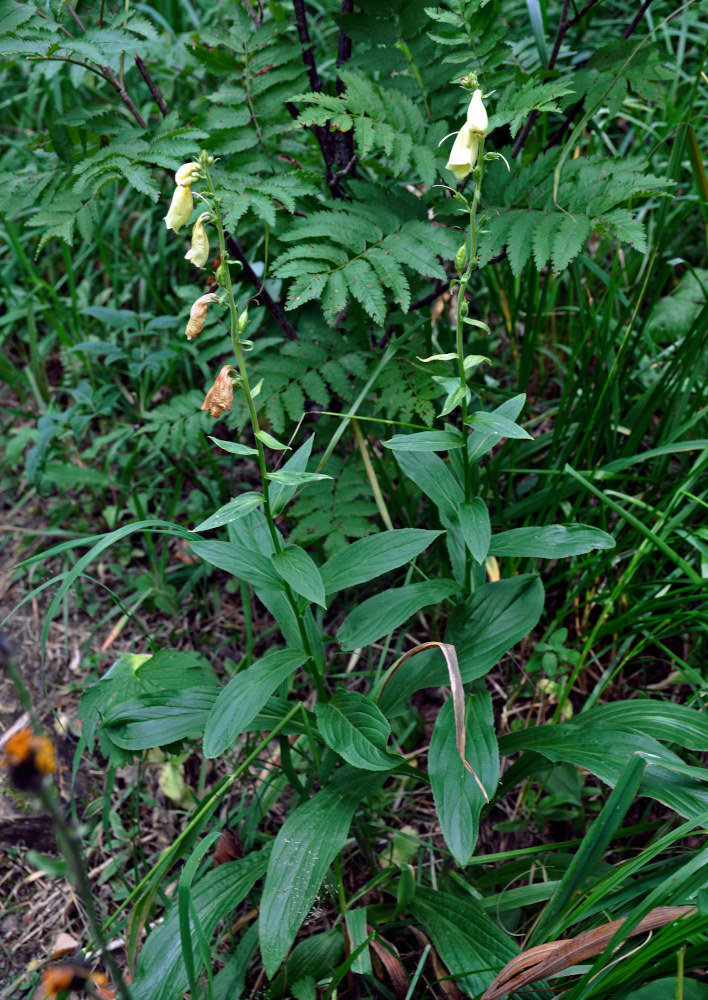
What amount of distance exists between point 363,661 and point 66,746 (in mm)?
961

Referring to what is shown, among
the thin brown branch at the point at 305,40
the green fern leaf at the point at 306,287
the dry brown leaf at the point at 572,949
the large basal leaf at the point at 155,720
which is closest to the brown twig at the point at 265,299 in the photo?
the green fern leaf at the point at 306,287

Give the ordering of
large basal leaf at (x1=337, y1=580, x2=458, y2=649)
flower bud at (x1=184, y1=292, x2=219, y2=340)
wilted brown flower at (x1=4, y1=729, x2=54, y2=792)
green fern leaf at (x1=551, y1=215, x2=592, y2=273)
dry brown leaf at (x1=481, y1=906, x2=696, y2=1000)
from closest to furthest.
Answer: wilted brown flower at (x1=4, y1=729, x2=54, y2=792) < dry brown leaf at (x1=481, y1=906, x2=696, y2=1000) < flower bud at (x1=184, y1=292, x2=219, y2=340) < large basal leaf at (x1=337, y1=580, x2=458, y2=649) < green fern leaf at (x1=551, y1=215, x2=592, y2=273)

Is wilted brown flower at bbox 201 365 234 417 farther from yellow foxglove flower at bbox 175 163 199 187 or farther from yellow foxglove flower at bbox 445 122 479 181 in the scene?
yellow foxglove flower at bbox 445 122 479 181

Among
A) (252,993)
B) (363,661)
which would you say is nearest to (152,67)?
(363,661)

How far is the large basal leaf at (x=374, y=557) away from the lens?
1520 mm

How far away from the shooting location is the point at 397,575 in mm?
2291

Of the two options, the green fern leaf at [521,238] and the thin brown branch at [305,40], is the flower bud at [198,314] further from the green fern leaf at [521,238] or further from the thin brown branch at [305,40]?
the thin brown branch at [305,40]

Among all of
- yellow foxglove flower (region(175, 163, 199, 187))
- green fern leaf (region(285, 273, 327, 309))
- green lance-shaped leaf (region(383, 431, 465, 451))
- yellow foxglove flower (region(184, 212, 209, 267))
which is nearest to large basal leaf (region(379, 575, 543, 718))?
green lance-shaped leaf (region(383, 431, 465, 451))

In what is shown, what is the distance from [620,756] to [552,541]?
18.5 inches

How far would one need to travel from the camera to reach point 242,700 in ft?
4.53

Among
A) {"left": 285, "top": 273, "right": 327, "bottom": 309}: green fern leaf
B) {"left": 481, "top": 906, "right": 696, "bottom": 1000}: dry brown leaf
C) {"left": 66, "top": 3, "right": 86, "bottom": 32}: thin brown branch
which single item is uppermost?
{"left": 66, "top": 3, "right": 86, "bottom": 32}: thin brown branch

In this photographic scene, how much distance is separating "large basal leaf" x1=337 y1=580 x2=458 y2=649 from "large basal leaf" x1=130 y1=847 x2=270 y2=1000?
0.54 m

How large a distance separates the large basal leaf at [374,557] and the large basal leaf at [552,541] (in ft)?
0.62

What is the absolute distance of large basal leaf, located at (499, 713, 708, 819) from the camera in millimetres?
1388
